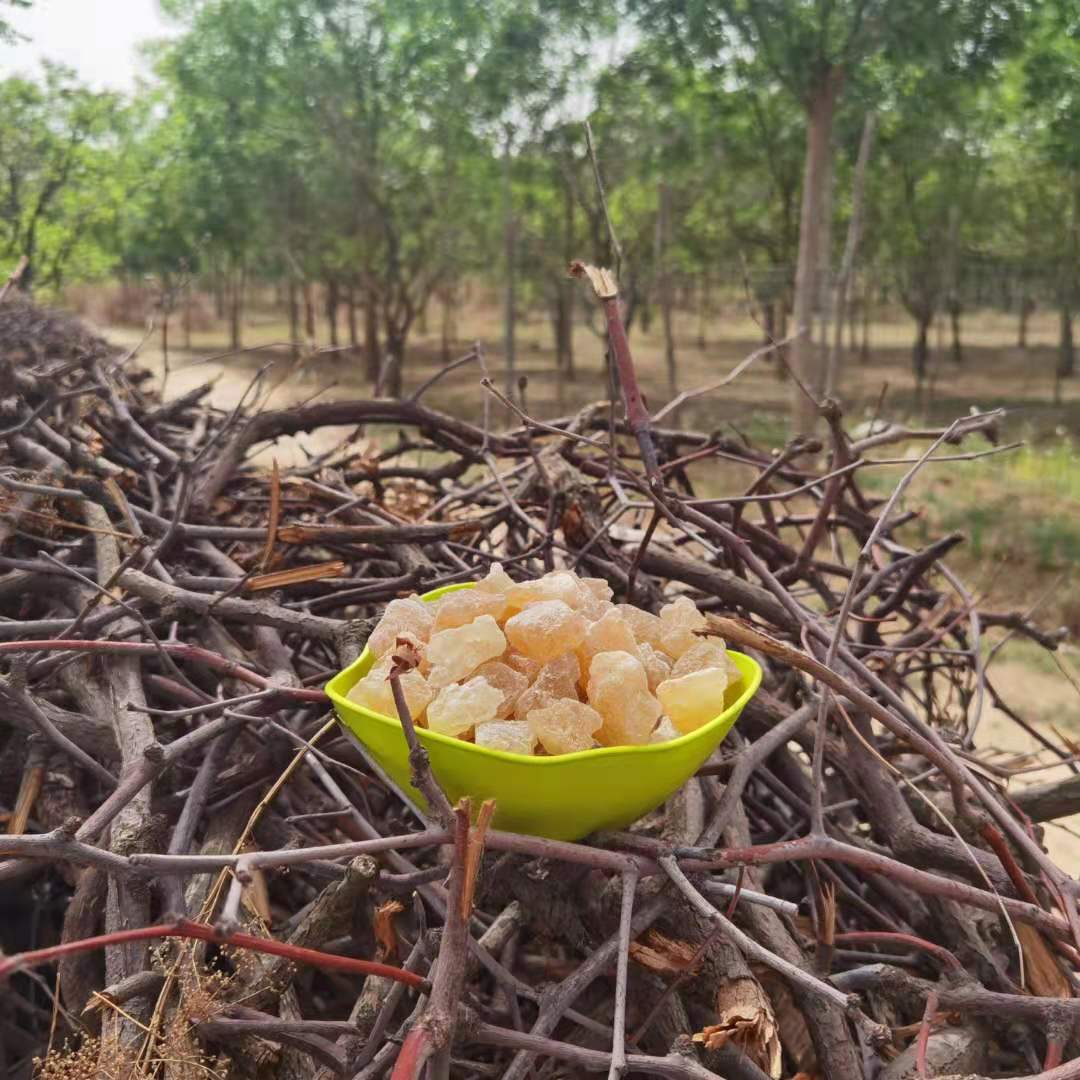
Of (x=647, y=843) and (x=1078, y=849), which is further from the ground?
(x=647, y=843)

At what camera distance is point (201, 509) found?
1.67m

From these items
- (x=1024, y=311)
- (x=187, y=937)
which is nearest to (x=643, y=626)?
(x=187, y=937)

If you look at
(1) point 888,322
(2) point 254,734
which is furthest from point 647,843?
(1) point 888,322

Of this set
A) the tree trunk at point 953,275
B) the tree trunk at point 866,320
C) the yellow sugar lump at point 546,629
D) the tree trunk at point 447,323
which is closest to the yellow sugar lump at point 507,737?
the yellow sugar lump at point 546,629

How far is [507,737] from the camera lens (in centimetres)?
91

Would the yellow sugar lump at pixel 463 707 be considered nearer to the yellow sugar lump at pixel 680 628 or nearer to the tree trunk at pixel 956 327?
the yellow sugar lump at pixel 680 628

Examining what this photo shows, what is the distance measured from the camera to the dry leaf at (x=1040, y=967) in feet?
3.54

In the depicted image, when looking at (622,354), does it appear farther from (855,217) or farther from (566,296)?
(566,296)

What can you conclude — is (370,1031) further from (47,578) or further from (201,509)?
(201,509)

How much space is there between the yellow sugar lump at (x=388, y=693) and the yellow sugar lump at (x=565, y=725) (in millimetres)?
106

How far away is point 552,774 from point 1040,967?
61 cm

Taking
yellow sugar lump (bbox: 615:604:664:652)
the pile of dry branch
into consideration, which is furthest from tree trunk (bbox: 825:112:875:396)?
yellow sugar lump (bbox: 615:604:664:652)

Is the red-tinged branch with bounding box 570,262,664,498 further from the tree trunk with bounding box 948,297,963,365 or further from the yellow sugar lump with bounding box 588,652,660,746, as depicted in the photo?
the tree trunk with bounding box 948,297,963,365

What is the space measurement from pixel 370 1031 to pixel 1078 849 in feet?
13.4
